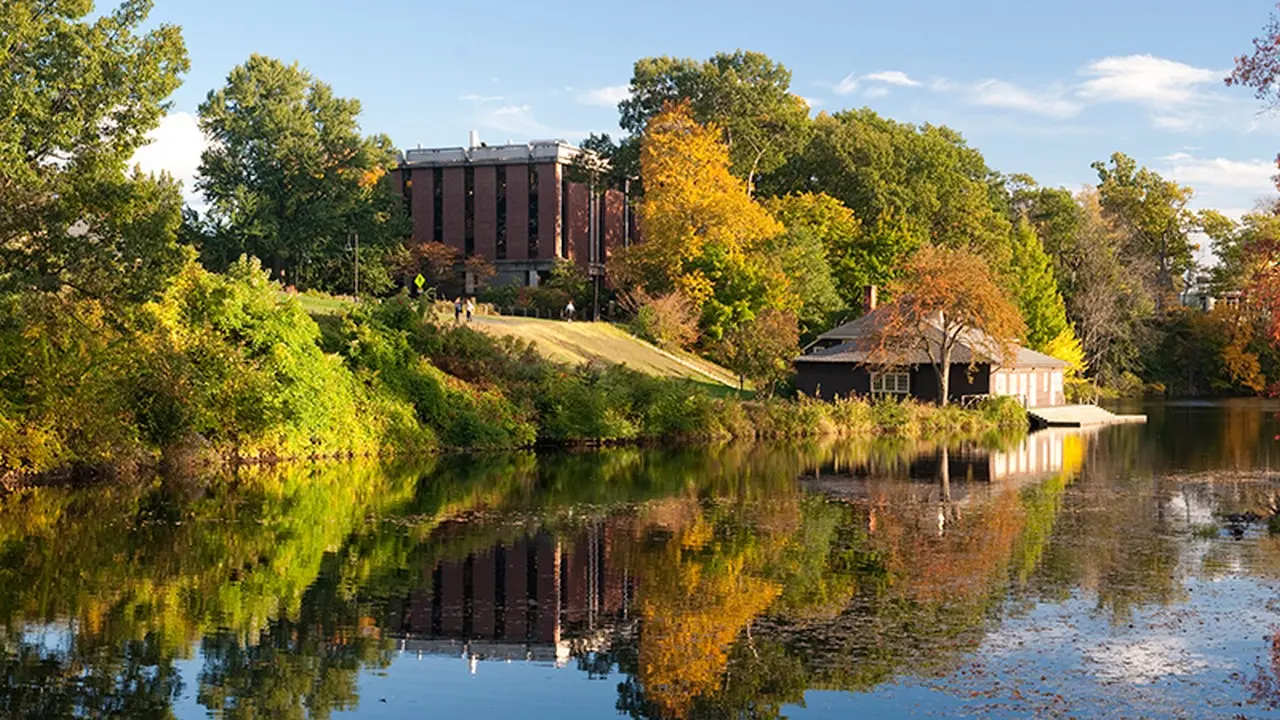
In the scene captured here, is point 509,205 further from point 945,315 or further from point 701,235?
point 945,315

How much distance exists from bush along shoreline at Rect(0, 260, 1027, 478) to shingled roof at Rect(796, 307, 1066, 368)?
850cm

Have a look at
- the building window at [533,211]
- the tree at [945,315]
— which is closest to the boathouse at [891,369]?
the tree at [945,315]

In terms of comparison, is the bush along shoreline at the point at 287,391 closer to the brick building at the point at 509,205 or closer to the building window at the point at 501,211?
the brick building at the point at 509,205

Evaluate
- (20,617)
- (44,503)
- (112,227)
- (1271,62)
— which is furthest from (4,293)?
(1271,62)

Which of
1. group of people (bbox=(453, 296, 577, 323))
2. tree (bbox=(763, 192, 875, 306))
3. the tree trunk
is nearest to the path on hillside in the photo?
group of people (bbox=(453, 296, 577, 323))

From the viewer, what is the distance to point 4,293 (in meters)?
30.1

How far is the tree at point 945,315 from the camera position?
59438mm

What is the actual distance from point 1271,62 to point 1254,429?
43.1 m

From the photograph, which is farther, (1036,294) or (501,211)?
(501,211)

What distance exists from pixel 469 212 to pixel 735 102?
103 feet

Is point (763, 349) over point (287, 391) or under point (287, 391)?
over

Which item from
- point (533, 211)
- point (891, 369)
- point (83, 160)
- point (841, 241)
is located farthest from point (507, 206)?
point (83, 160)

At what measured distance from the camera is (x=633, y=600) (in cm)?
1861

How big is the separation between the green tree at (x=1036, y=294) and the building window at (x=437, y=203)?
45897 millimetres
